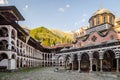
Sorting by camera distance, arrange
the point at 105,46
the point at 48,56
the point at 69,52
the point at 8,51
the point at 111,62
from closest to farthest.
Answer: the point at 105,46 → the point at 8,51 → the point at 111,62 → the point at 69,52 → the point at 48,56

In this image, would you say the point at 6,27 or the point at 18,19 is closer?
the point at 6,27

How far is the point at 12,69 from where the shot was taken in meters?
36.6

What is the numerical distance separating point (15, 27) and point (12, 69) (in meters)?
9.13

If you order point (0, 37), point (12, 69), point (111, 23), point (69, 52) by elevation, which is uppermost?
point (111, 23)

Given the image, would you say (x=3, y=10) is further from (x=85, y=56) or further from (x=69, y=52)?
(x=85, y=56)

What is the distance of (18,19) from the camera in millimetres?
48500

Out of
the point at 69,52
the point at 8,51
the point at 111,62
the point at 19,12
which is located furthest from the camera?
the point at 19,12

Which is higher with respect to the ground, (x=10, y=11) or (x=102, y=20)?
(x=10, y=11)

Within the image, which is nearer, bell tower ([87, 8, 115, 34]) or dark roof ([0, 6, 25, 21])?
dark roof ([0, 6, 25, 21])

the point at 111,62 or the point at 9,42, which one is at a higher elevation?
the point at 9,42

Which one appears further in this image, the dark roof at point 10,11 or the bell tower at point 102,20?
the bell tower at point 102,20

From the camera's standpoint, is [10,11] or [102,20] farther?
[102,20]

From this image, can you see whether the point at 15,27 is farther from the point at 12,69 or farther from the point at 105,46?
the point at 105,46

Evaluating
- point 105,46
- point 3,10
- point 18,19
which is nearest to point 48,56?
point 18,19
